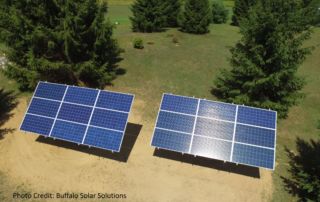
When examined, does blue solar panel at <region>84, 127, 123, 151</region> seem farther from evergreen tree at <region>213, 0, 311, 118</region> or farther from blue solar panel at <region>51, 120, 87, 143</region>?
evergreen tree at <region>213, 0, 311, 118</region>

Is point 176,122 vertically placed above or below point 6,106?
above

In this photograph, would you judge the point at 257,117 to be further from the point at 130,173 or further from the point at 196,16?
the point at 196,16

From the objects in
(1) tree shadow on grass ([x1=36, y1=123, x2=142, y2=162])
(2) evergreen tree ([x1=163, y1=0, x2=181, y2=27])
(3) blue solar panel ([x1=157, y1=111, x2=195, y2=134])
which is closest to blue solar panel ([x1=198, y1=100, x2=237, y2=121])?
(3) blue solar panel ([x1=157, y1=111, x2=195, y2=134])

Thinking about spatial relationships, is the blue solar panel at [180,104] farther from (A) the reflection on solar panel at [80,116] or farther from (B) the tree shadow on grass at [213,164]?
(B) the tree shadow on grass at [213,164]

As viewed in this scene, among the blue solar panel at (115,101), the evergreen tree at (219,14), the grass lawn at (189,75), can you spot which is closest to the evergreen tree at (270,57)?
the grass lawn at (189,75)

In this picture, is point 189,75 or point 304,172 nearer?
point 304,172

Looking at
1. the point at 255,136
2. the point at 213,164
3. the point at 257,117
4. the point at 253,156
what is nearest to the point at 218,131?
the point at 255,136
